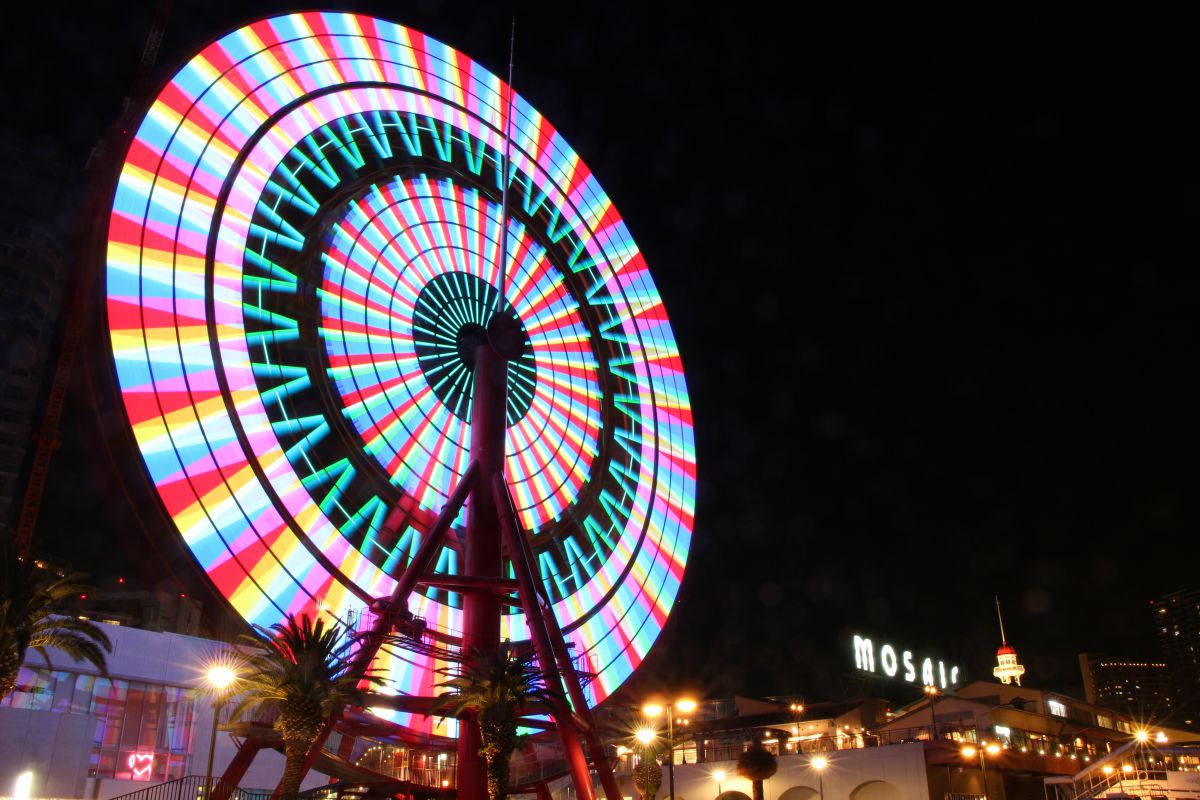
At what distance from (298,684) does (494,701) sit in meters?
4.23

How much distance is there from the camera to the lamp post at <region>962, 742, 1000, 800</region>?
35.5 meters

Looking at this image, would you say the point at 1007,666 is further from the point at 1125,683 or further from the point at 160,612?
the point at 1125,683

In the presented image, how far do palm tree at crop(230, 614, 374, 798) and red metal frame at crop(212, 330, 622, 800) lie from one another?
1.08 feet

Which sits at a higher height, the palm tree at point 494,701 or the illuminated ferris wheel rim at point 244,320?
the illuminated ferris wheel rim at point 244,320

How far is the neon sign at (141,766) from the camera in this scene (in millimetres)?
26922

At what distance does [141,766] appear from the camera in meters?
27.1

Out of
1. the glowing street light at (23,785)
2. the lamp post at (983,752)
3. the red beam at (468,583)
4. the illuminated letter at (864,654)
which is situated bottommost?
the glowing street light at (23,785)

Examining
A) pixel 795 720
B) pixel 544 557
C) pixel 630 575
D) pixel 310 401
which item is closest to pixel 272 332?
pixel 310 401

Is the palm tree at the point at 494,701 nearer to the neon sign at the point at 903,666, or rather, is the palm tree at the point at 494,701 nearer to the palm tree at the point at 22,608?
the palm tree at the point at 22,608

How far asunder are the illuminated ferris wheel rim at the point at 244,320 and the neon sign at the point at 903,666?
1487 inches

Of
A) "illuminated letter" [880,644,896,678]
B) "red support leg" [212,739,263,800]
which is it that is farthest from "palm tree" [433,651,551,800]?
"illuminated letter" [880,644,896,678]

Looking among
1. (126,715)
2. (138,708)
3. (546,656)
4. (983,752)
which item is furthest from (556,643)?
(983,752)

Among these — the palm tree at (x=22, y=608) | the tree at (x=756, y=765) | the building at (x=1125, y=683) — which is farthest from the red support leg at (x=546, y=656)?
the building at (x=1125, y=683)

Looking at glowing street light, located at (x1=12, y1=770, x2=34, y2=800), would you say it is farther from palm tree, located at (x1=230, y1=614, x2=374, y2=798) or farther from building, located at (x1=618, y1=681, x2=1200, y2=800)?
building, located at (x1=618, y1=681, x2=1200, y2=800)
